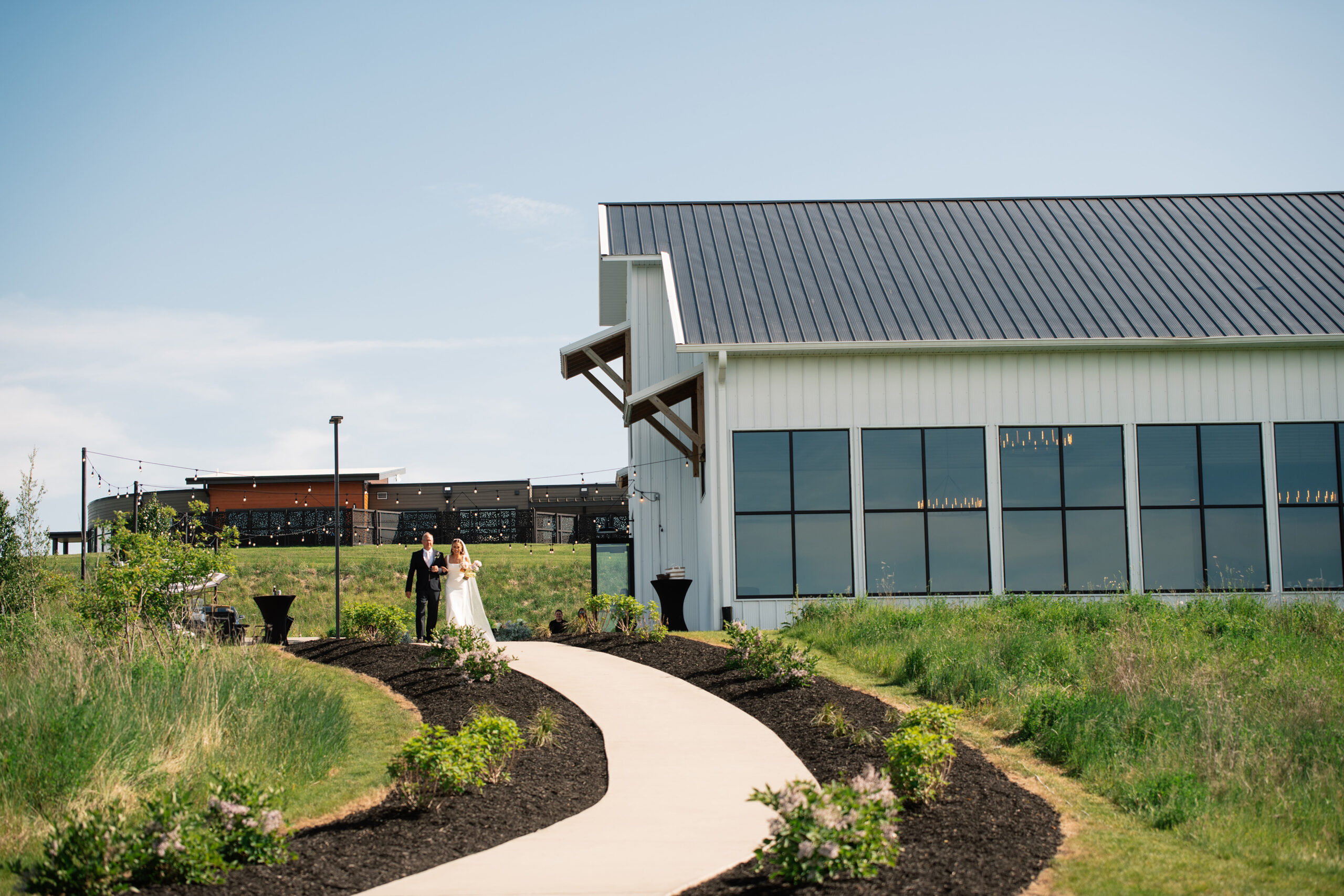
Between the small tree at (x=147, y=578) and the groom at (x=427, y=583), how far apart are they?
261 centimetres

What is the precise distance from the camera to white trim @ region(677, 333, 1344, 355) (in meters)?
17.4

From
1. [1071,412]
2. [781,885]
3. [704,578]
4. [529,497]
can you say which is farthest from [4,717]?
[529,497]

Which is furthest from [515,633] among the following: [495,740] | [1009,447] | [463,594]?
[495,740]

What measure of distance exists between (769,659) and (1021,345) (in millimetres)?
8007

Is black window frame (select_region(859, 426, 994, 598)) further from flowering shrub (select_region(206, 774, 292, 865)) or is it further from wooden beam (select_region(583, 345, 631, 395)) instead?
flowering shrub (select_region(206, 774, 292, 865))

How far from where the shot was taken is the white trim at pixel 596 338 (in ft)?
73.8

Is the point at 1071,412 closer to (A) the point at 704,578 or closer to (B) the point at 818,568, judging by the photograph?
(B) the point at 818,568

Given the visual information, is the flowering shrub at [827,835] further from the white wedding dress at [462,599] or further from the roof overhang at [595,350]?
the roof overhang at [595,350]

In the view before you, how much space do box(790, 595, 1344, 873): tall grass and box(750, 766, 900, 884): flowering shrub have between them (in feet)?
7.39

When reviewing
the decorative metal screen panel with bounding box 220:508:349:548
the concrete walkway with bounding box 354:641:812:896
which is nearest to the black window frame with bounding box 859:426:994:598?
the concrete walkway with bounding box 354:641:812:896

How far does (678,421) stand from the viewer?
724 inches

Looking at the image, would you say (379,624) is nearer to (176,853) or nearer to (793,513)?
(793,513)

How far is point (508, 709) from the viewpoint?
10.9 metres

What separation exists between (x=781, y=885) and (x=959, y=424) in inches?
509
